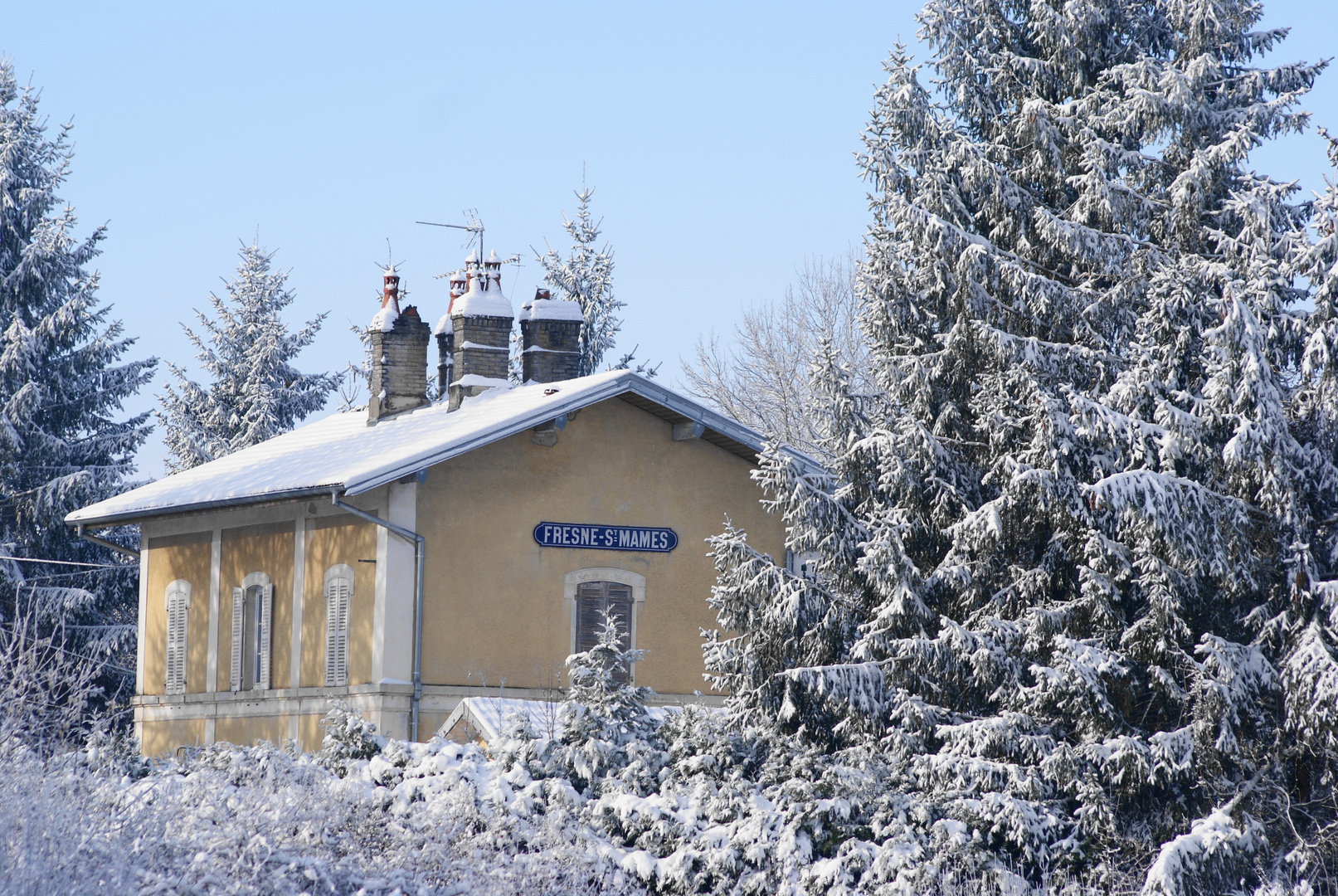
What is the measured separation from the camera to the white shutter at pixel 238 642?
1834 cm

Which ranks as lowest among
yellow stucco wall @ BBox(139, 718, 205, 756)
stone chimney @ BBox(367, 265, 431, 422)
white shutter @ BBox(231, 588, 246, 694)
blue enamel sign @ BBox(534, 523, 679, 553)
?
yellow stucco wall @ BBox(139, 718, 205, 756)

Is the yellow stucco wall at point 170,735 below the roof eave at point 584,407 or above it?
below

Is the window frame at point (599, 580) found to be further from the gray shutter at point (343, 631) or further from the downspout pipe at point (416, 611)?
the gray shutter at point (343, 631)

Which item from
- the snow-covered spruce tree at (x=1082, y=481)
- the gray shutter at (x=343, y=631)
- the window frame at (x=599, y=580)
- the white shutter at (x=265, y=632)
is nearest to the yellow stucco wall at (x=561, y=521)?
the window frame at (x=599, y=580)

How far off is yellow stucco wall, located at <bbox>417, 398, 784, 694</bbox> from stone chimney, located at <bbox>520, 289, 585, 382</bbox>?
2410 mm

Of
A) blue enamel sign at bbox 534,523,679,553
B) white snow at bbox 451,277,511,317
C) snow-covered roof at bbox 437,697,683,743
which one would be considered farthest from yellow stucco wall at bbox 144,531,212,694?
snow-covered roof at bbox 437,697,683,743

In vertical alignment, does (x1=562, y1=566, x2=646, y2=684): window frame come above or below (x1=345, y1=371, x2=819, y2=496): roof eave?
below

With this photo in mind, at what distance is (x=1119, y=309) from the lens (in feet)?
37.6

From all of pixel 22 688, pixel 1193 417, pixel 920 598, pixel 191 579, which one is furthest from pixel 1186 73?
pixel 191 579

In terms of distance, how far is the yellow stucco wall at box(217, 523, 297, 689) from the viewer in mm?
17594

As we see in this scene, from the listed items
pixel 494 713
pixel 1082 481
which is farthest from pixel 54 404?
pixel 1082 481

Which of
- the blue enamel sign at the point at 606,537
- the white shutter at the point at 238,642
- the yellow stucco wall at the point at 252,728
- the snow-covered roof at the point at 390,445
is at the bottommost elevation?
the yellow stucco wall at the point at 252,728

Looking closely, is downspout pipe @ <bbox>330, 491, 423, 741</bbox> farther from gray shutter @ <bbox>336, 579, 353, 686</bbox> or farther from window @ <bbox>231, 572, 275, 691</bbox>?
window @ <bbox>231, 572, 275, 691</bbox>

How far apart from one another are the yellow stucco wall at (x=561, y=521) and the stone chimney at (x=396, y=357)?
391 centimetres
